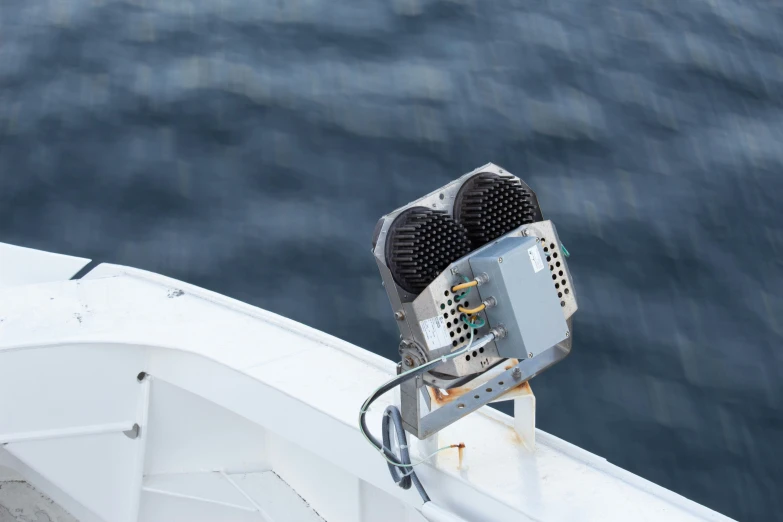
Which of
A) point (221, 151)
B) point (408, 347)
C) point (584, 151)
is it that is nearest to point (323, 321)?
point (221, 151)

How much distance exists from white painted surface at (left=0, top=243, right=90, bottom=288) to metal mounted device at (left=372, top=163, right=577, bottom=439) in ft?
5.88

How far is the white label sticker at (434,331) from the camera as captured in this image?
2229 millimetres

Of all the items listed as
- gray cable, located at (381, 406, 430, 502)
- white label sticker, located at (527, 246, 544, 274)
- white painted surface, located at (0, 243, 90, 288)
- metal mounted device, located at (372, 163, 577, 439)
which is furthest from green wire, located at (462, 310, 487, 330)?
white painted surface, located at (0, 243, 90, 288)

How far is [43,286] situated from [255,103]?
2731 mm

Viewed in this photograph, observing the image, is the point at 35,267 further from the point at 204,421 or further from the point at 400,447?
the point at 400,447

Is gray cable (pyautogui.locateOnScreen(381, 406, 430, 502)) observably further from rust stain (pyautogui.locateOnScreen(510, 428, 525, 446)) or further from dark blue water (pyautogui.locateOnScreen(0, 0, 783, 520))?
dark blue water (pyautogui.locateOnScreen(0, 0, 783, 520))

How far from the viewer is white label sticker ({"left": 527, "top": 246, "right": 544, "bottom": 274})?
2.30 metres

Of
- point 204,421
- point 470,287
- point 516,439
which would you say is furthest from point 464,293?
point 204,421

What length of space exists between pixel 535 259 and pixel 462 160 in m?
3.19

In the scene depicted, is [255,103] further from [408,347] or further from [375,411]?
[408,347]

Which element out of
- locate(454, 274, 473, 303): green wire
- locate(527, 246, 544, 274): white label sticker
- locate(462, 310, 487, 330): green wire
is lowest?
locate(462, 310, 487, 330): green wire

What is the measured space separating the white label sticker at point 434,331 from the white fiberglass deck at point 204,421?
501mm

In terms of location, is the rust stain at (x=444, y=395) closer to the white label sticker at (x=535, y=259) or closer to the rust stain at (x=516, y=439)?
the rust stain at (x=516, y=439)

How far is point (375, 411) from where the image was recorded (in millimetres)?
2787
